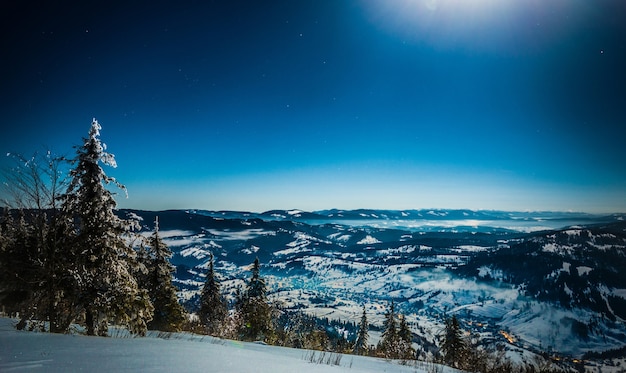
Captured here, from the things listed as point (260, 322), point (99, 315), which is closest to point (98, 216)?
point (99, 315)

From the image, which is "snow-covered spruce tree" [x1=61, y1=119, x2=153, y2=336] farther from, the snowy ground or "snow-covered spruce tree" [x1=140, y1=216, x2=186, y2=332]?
"snow-covered spruce tree" [x1=140, y1=216, x2=186, y2=332]

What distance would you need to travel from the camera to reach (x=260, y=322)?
29141 millimetres

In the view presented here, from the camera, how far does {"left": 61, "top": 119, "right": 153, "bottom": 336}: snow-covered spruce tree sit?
39.5 ft

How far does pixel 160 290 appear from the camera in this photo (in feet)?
79.4

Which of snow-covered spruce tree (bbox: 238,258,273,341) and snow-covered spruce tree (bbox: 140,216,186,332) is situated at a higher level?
snow-covered spruce tree (bbox: 140,216,186,332)

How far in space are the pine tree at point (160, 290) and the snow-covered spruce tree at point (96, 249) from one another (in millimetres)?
11395

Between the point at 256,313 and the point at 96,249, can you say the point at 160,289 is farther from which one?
the point at 96,249

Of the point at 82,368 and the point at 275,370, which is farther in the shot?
the point at 275,370

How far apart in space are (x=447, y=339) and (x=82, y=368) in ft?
111

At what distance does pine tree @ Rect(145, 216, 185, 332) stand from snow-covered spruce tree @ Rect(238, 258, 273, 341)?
22.4 feet

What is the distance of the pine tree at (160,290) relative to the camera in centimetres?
2381

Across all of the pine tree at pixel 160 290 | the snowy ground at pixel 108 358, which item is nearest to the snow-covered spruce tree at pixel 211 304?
the pine tree at pixel 160 290

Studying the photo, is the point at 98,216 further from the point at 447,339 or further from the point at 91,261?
the point at 447,339

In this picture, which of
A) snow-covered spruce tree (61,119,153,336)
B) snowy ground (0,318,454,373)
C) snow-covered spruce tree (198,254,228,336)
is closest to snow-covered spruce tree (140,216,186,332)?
snow-covered spruce tree (198,254,228,336)
